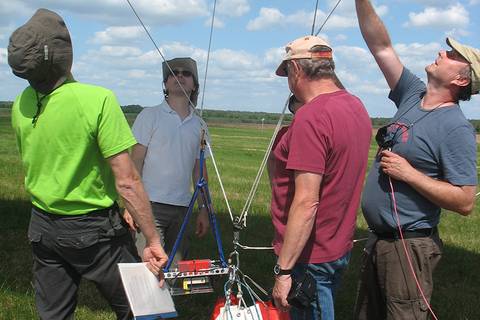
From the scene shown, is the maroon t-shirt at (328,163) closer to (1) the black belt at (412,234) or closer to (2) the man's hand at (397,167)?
(2) the man's hand at (397,167)

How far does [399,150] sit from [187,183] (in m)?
1.50

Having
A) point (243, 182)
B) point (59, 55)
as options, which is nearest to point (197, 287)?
point (59, 55)

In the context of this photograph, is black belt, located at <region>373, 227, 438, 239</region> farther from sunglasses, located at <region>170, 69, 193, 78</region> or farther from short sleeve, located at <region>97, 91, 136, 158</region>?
sunglasses, located at <region>170, 69, 193, 78</region>

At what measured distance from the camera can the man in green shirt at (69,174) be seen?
2418 mm

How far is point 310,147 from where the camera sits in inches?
90.7

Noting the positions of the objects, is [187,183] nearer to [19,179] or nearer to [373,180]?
[373,180]

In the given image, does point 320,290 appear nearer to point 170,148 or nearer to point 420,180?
point 420,180

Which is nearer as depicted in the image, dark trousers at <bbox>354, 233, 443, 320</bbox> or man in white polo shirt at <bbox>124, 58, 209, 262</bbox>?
dark trousers at <bbox>354, 233, 443, 320</bbox>

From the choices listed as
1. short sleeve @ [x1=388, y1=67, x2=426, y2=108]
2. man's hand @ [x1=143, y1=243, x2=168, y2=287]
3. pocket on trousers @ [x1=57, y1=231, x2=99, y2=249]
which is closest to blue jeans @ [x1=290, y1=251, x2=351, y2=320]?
man's hand @ [x1=143, y1=243, x2=168, y2=287]

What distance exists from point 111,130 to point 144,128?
3.95 feet

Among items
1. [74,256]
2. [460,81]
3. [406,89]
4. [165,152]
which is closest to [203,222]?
[165,152]

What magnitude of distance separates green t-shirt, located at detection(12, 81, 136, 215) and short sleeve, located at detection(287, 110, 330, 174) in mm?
750

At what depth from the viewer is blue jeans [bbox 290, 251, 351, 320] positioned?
2.50 meters

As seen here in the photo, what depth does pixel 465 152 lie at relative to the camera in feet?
8.99
